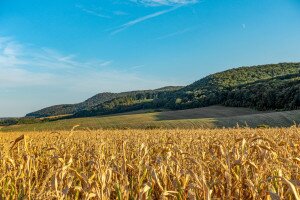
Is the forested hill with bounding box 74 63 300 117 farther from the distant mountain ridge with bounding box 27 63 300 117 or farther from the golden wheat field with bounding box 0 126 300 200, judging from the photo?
the golden wheat field with bounding box 0 126 300 200

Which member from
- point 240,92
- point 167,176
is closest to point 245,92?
point 240,92

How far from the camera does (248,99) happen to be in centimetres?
7975

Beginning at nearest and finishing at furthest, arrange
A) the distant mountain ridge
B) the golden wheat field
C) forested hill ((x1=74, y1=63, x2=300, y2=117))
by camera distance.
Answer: the golden wheat field, the distant mountain ridge, forested hill ((x1=74, y1=63, x2=300, y2=117))

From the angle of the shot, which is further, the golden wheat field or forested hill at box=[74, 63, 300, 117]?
forested hill at box=[74, 63, 300, 117]

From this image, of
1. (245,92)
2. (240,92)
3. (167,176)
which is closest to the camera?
(167,176)

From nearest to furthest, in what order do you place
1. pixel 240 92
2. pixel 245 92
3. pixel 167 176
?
pixel 167 176, pixel 245 92, pixel 240 92

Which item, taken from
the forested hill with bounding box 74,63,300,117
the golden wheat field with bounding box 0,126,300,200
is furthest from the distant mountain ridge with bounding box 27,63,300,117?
the golden wheat field with bounding box 0,126,300,200

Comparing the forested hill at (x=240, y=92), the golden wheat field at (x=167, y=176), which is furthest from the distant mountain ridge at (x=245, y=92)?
the golden wheat field at (x=167, y=176)

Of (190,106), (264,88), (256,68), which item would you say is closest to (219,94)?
(190,106)

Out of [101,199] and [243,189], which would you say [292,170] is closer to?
[243,189]

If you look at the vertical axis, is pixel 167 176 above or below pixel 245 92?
below

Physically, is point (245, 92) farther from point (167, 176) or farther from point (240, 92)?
point (167, 176)

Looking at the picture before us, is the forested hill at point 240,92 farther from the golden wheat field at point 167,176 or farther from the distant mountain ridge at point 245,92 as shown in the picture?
the golden wheat field at point 167,176

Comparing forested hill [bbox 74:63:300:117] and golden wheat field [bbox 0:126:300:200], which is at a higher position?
forested hill [bbox 74:63:300:117]
